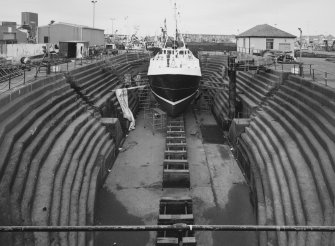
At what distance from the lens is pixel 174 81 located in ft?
68.7

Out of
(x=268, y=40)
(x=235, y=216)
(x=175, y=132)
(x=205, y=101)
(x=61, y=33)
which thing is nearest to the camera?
(x=235, y=216)

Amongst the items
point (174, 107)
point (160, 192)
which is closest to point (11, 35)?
point (174, 107)

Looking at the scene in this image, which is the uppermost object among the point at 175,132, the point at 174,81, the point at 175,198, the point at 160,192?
the point at 174,81

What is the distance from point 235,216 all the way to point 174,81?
11526 mm

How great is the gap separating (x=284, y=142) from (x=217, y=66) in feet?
79.6

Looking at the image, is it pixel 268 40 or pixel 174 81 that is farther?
pixel 268 40

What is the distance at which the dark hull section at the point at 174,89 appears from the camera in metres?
21.1

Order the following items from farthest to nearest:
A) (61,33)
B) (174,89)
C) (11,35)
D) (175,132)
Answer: (61,33) < (11,35) < (174,89) < (175,132)

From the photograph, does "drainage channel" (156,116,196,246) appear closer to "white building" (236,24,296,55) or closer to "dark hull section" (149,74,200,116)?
"dark hull section" (149,74,200,116)

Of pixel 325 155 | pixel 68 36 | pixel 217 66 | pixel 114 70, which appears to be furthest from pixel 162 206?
pixel 68 36

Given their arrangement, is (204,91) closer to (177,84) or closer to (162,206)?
(177,84)

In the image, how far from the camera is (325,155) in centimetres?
930

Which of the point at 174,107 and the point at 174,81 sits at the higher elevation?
the point at 174,81

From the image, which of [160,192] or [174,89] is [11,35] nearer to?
[174,89]
